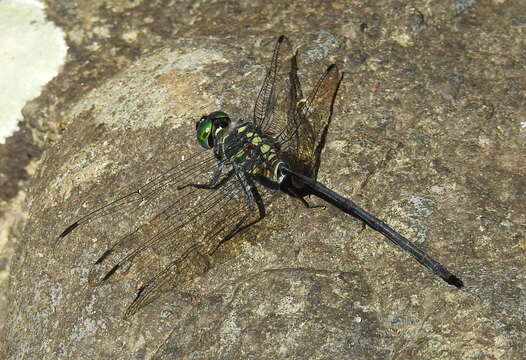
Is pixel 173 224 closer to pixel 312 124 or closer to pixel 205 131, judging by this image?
pixel 205 131

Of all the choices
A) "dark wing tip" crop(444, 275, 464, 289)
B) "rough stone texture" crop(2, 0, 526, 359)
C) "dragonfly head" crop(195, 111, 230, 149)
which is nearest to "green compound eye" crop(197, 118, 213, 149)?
"dragonfly head" crop(195, 111, 230, 149)

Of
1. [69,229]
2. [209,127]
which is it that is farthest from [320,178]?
[69,229]

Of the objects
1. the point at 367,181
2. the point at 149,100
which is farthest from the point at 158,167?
the point at 367,181

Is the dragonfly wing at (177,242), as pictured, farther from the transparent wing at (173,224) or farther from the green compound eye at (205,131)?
the green compound eye at (205,131)

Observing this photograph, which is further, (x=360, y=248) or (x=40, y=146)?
(x=40, y=146)

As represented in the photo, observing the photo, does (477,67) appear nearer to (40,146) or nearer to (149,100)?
(149,100)

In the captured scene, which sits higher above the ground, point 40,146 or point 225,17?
point 225,17
